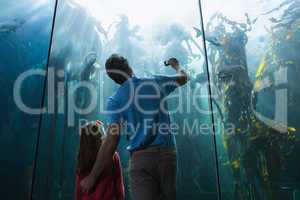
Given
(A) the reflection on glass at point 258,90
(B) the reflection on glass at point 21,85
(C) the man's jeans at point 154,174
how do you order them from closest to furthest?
(C) the man's jeans at point 154,174, (A) the reflection on glass at point 258,90, (B) the reflection on glass at point 21,85

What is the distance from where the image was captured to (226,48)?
984 cm

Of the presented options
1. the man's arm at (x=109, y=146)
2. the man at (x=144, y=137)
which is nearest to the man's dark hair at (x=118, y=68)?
the man at (x=144, y=137)

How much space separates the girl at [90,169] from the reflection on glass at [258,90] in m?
7.03

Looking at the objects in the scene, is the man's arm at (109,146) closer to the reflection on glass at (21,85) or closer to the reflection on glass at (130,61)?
the reflection on glass at (130,61)

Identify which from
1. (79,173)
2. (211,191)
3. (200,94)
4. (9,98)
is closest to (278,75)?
(200,94)

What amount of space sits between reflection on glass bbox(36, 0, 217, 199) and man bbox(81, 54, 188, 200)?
7901 millimetres

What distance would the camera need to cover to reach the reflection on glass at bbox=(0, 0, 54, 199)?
10391 mm

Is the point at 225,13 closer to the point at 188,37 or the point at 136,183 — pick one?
the point at 188,37

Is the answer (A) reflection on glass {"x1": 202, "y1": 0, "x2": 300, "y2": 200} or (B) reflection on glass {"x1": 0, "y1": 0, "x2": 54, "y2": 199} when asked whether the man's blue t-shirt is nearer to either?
(A) reflection on glass {"x1": 202, "y1": 0, "x2": 300, "y2": 200}

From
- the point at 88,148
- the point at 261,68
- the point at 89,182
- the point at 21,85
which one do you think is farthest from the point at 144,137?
the point at 21,85

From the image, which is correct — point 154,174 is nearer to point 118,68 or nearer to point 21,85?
point 118,68

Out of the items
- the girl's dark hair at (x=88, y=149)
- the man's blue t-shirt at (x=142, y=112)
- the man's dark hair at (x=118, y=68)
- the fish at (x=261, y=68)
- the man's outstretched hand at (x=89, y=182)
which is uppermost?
the fish at (x=261, y=68)

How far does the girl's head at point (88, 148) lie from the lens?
1.83 metres

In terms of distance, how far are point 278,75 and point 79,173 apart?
10.2m
